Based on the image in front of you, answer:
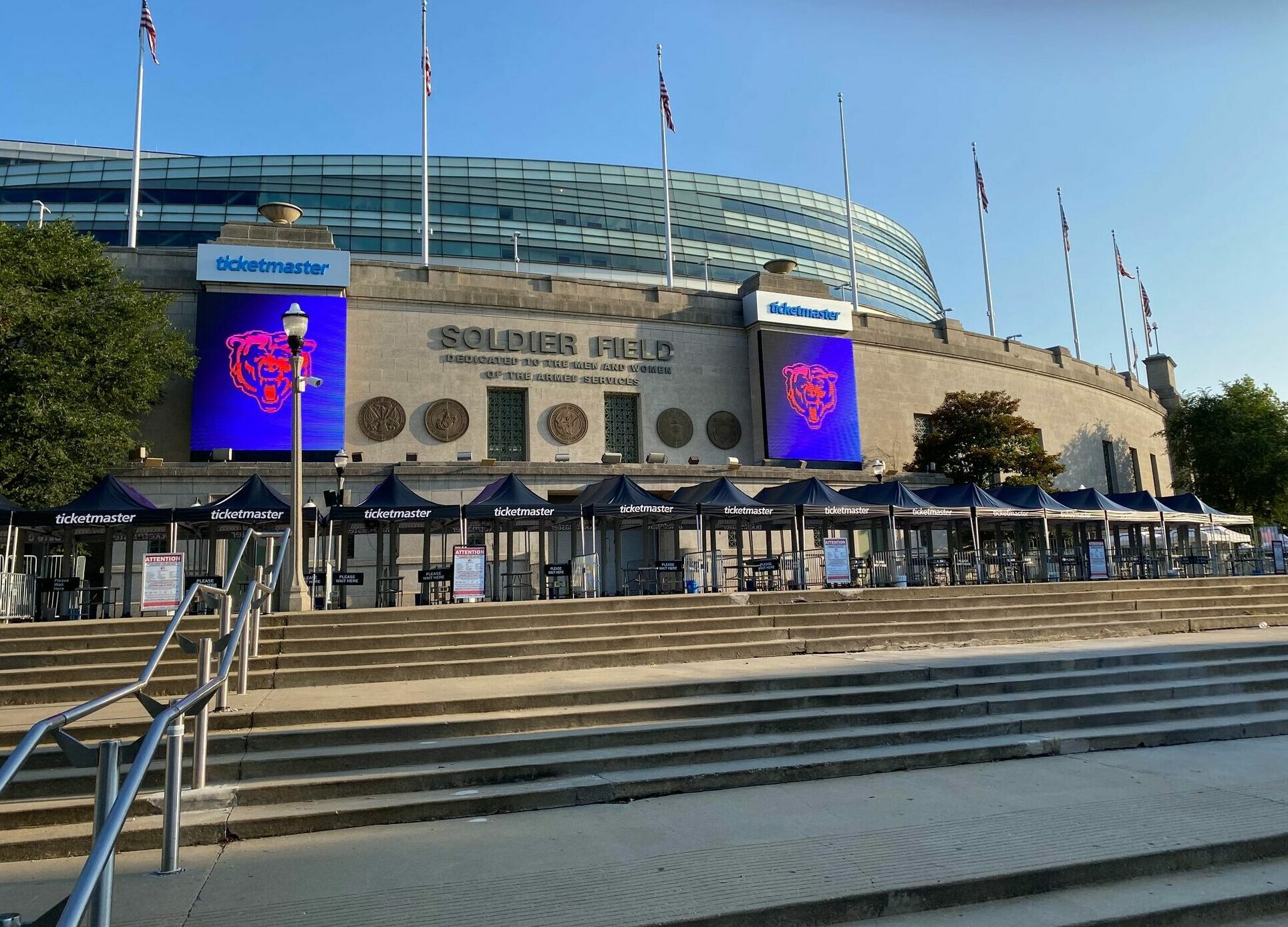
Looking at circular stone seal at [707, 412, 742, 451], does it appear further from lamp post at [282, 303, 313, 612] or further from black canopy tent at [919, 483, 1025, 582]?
lamp post at [282, 303, 313, 612]

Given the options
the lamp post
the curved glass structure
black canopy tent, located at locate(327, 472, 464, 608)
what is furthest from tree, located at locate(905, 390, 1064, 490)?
the curved glass structure

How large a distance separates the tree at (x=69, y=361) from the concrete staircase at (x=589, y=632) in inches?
392

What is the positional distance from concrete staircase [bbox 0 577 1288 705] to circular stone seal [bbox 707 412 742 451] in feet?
45.1

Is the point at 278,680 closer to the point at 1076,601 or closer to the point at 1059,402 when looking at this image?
the point at 1076,601

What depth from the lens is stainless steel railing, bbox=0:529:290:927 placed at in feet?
10.6

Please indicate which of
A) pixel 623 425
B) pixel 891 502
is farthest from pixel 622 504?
pixel 623 425

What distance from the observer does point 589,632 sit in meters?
13.2

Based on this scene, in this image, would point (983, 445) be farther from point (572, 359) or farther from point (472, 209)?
point (472, 209)

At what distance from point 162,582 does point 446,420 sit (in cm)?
1341

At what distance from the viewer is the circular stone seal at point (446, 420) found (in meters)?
27.7

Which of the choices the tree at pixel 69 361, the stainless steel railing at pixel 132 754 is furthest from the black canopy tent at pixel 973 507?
the tree at pixel 69 361

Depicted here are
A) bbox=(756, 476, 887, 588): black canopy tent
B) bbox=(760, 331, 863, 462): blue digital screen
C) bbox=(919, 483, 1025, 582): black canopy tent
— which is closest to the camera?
bbox=(756, 476, 887, 588): black canopy tent

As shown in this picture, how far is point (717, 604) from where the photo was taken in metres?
14.9

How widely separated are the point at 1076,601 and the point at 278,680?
1451cm
